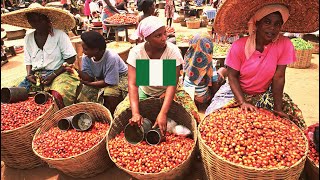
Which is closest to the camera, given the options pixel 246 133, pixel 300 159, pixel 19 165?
pixel 300 159

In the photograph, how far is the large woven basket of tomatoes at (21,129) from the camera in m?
2.28

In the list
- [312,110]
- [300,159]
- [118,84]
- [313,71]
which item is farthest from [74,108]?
[313,71]

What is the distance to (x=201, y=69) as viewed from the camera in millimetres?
3258

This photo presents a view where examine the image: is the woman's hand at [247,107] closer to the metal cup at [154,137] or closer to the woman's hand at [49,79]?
the metal cup at [154,137]

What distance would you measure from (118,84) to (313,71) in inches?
153

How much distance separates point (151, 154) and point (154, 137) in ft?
0.62

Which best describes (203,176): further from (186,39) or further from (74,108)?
(186,39)

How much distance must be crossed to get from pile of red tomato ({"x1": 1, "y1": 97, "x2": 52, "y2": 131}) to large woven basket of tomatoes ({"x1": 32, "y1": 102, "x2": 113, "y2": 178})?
0.14 m

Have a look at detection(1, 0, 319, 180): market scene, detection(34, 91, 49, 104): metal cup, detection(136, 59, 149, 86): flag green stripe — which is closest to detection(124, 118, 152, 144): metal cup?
detection(1, 0, 319, 180): market scene

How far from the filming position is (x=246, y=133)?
176 cm

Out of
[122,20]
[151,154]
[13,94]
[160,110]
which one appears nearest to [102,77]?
[13,94]

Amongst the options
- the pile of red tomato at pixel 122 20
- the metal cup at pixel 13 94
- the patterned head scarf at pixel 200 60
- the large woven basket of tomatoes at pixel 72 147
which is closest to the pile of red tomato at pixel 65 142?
the large woven basket of tomatoes at pixel 72 147

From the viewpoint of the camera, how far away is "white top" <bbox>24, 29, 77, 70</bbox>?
3.00m

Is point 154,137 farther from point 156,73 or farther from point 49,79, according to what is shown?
point 49,79
